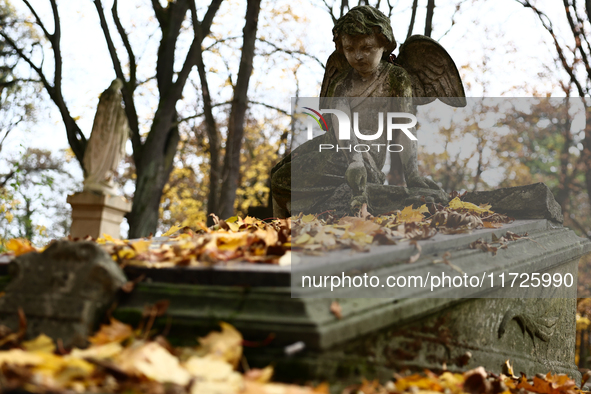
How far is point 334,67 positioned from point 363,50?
2.42 ft

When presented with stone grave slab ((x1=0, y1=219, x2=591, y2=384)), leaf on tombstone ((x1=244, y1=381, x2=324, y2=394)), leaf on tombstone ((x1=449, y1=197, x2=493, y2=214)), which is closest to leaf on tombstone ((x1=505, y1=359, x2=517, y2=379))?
stone grave slab ((x1=0, y1=219, x2=591, y2=384))

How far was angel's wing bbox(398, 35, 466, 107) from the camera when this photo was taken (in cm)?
427

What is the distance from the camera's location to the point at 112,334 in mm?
1535

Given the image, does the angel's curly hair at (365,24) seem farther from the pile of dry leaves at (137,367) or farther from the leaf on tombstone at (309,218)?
the pile of dry leaves at (137,367)

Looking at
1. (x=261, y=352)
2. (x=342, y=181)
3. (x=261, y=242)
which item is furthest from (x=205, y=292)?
(x=342, y=181)

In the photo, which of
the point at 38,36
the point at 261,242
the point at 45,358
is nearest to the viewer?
the point at 45,358

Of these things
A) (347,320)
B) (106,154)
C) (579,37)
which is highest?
(579,37)

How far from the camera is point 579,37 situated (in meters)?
9.70

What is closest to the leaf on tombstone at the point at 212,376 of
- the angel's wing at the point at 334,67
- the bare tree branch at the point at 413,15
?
the angel's wing at the point at 334,67

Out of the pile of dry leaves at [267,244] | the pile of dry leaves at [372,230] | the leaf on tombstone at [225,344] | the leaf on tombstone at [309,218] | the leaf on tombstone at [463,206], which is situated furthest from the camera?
the leaf on tombstone at [463,206]

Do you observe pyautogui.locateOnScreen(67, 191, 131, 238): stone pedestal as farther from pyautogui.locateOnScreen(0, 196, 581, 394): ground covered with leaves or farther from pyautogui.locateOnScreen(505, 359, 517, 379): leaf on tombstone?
pyautogui.locateOnScreen(505, 359, 517, 379): leaf on tombstone

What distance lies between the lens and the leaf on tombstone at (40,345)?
153 cm

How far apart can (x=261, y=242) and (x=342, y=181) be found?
1946mm

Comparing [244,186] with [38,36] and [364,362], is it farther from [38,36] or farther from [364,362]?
[364,362]
